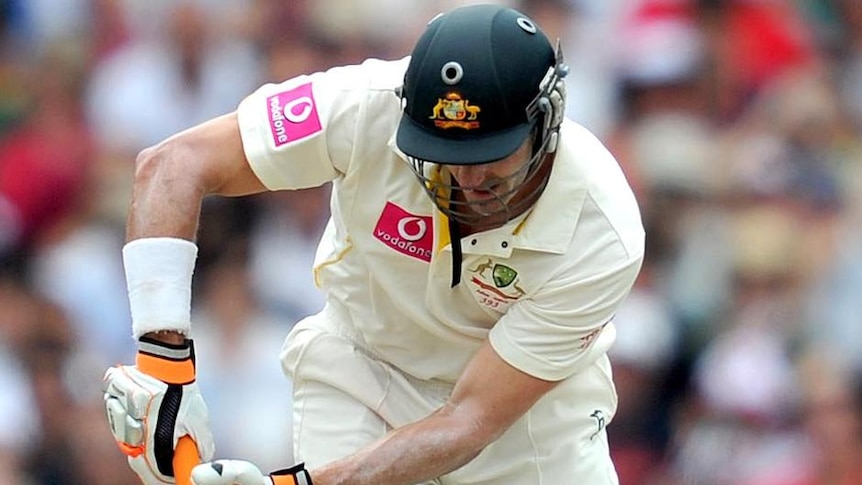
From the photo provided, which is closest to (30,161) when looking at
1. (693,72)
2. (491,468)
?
(693,72)

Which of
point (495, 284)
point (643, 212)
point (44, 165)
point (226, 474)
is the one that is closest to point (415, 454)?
point (495, 284)

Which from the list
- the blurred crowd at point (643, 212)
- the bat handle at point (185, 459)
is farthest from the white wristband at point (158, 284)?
the blurred crowd at point (643, 212)

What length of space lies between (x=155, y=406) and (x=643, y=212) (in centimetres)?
401

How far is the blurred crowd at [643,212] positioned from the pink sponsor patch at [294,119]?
9.90 feet

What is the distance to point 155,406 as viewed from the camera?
439 cm

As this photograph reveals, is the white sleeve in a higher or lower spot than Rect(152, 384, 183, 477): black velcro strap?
higher

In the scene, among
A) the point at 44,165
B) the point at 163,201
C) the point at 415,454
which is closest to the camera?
the point at 163,201

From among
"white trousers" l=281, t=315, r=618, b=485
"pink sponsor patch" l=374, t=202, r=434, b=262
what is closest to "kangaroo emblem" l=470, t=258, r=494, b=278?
"pink sponsor patch" l=374, t=202, r=434, b=262

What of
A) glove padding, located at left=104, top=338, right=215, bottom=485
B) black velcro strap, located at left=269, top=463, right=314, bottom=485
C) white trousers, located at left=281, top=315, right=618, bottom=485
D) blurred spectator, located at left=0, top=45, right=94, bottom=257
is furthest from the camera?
blurred spectator, located at left=0, top=45, right=94, bottom=257

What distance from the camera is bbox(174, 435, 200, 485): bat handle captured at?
14.6 ft

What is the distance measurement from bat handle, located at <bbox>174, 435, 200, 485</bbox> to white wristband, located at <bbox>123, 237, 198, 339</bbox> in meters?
0.25

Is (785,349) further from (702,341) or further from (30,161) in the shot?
(30,161)

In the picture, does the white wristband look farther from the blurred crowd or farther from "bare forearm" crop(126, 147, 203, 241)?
the blurred crowd

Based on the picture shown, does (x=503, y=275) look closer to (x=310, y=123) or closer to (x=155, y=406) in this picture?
(x=310, y=123)
